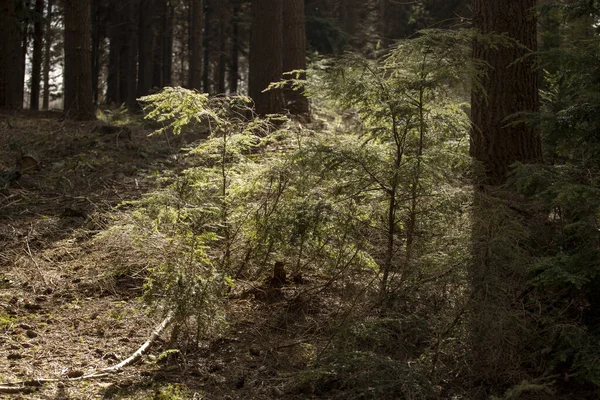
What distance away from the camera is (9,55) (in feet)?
53.3

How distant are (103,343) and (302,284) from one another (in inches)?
86.2

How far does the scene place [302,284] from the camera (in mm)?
6566

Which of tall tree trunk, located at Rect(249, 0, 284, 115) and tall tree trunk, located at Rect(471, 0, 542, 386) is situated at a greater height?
tall tree trunk, located at Rect(249, 0, 284, 115)

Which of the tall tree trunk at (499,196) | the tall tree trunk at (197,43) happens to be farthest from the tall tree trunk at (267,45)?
the tall tree trunk at (197,43)

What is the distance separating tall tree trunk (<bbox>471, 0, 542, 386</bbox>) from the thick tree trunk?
0.01 m

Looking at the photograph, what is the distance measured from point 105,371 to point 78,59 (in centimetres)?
1009

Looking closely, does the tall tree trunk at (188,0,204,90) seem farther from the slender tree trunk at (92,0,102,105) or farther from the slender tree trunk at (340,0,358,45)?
the slender tree trunk at (340,0,358,45)

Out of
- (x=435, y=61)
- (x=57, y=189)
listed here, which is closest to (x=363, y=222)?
(x=435, y=61)

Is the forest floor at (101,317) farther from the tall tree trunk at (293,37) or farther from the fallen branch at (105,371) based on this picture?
the tall tree trunk at (293,37)

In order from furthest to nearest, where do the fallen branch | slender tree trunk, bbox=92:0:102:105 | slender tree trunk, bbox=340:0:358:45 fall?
slender tree trunk, bbox=340:0:358:45 < slender tree trunk, bbox=92:0:102:105 < the fallen branch

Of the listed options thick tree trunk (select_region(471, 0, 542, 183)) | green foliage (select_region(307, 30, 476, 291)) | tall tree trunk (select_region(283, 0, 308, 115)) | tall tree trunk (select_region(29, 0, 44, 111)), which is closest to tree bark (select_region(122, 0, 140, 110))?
tall tree trunk (select_region(29, 0, 44, 111))

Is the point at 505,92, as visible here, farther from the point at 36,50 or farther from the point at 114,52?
the point at 114,52

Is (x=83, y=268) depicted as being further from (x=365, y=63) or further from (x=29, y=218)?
(x=365, y=63)

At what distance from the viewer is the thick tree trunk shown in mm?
6699
